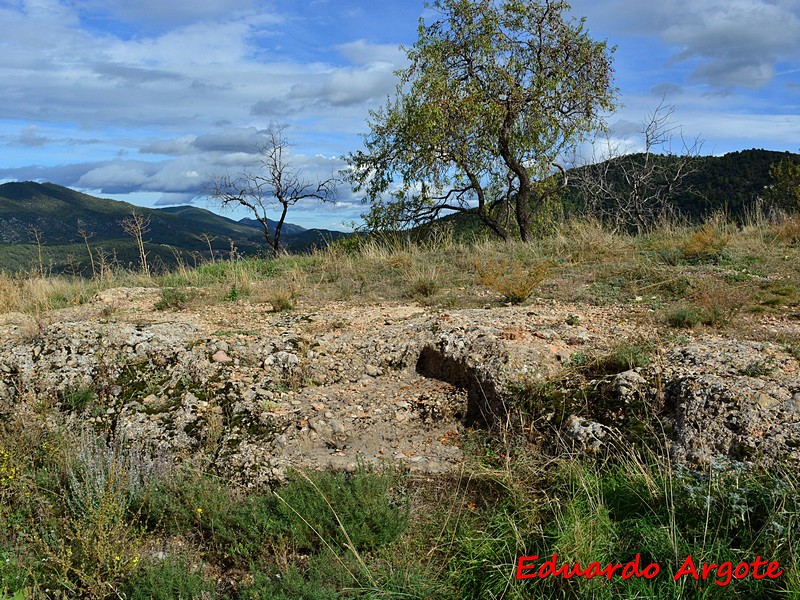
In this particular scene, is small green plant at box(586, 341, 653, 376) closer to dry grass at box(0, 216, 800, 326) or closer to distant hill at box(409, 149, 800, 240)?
dry grass at box(0, 216, 800, 326)

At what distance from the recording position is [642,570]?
2.65 meters

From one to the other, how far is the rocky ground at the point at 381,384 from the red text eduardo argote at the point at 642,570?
69 cm

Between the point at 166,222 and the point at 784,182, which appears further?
the point at 166,222

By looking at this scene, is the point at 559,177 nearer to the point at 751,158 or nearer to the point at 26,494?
the point at 26,494

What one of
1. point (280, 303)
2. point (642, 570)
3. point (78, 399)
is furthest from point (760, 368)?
point (78, 399)

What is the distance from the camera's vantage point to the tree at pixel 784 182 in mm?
32188

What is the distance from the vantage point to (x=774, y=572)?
2.46m

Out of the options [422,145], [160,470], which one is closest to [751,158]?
[422,145]

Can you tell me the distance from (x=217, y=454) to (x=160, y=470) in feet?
1.28

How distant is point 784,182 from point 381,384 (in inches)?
1509

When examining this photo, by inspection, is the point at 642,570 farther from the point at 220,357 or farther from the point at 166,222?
the point at 166,222

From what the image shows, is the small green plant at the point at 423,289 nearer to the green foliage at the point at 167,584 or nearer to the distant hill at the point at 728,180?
the green foliage at the point at 167,584

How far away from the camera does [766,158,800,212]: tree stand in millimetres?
32188

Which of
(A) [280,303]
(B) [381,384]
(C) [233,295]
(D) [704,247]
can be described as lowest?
(B) [381,384]
